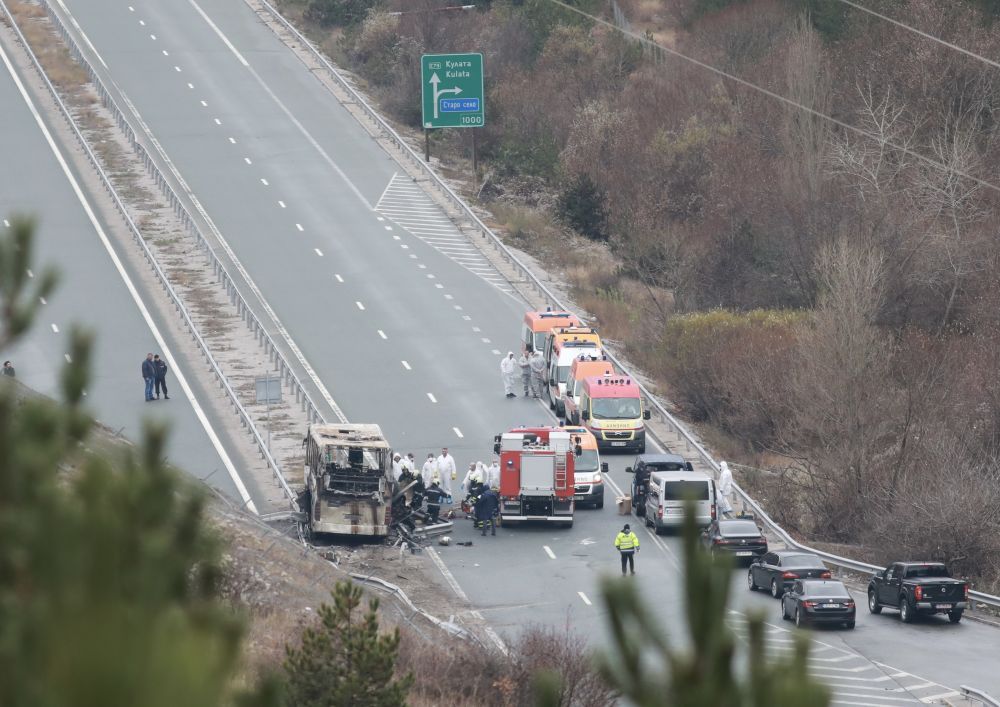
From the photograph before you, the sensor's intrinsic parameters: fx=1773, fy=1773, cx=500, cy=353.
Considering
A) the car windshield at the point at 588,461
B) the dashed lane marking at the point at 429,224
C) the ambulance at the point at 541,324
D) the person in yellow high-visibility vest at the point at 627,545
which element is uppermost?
the dashed lane marking at the point at 429,224

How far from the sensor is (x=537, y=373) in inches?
1885

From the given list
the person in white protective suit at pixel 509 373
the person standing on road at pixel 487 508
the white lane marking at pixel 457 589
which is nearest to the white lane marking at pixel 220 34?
the person in white protective suit at pixel 509 373

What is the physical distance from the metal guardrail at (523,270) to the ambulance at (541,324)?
1.69 m

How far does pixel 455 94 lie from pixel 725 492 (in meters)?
32.4

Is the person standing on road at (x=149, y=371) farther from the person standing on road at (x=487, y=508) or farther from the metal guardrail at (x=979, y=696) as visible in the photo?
the metal guardrail at (x=979, y=696)

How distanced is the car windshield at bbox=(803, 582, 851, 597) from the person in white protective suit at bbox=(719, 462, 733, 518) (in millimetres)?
6637

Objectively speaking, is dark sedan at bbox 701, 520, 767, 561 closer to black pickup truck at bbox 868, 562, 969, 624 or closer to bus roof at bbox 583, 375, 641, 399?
black pickup truck at bbox 868, 562, 969, 624

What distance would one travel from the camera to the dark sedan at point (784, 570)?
1278 inches

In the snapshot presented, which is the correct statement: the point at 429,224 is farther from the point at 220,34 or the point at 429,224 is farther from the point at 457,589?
the point at 457,589

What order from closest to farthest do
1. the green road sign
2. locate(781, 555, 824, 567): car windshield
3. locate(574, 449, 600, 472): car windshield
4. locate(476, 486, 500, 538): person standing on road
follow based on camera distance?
1. locate(781, 555, 824, 567): car windshield
2. locate(476, 486, 500, 538): person standing on road
3. locate(574, 449, 600, 472): car windshield
4. the green road sign

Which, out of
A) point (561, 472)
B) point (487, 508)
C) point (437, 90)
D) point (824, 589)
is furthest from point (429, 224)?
point (824, 589)

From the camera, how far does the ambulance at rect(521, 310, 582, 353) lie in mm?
48375

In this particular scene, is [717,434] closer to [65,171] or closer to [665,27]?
[65,171]

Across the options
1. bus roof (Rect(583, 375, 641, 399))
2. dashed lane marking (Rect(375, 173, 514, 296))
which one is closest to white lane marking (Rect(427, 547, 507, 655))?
bus roof (Rect(583, 375, 641, 399))
